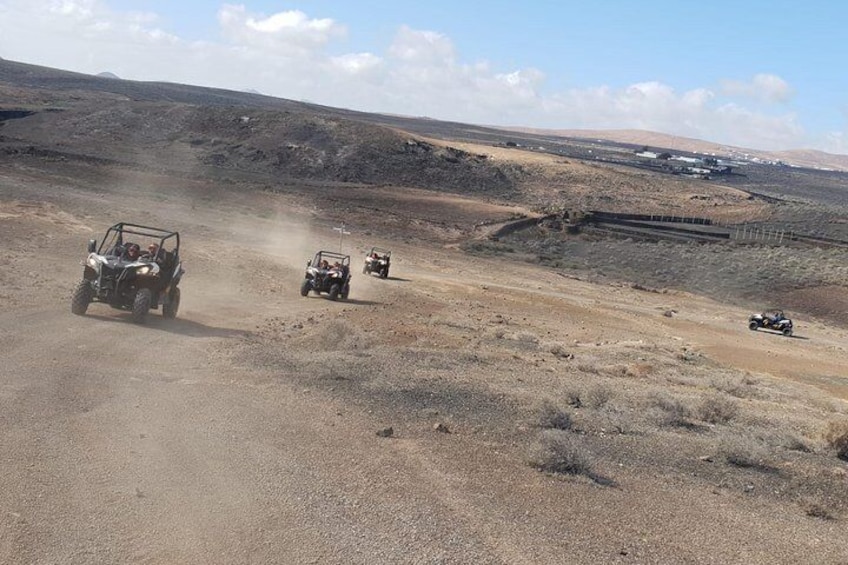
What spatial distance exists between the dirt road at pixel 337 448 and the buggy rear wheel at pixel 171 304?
0.76 feet

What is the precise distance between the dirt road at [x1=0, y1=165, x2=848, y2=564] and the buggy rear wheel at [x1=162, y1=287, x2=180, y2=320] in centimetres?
23

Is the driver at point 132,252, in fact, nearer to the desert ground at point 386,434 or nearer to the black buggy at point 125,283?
the black buggy at point 125,283

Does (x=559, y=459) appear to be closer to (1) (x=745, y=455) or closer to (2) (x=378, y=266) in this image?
(1) (x=745, y=455)

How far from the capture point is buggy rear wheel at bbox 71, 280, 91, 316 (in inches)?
702

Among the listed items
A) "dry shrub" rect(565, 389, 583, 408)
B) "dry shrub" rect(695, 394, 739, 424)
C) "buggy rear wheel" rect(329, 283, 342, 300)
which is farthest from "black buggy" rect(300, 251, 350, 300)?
"dry shrub" rect(695, 394, 739, 424)

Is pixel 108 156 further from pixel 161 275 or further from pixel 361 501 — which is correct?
pixel 361 501

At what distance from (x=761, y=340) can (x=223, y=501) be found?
95.5ft

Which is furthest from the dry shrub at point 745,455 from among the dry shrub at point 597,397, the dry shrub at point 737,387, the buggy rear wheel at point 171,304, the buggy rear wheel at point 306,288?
the buggy rear wheel at point 306,288

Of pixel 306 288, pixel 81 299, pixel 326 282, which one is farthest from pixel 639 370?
pixel 81 299

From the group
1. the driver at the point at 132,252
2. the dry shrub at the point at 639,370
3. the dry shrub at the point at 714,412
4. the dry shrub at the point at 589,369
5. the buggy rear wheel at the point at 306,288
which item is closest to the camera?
the dry shrub at the point at 714,412

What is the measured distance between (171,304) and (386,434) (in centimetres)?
927

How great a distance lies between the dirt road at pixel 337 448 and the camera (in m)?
8.09

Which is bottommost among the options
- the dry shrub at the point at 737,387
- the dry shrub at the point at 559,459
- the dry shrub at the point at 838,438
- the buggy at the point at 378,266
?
the buggy at the point at 378,266

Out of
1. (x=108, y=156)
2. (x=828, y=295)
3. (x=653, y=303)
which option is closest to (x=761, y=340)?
(x=653, y=303)
